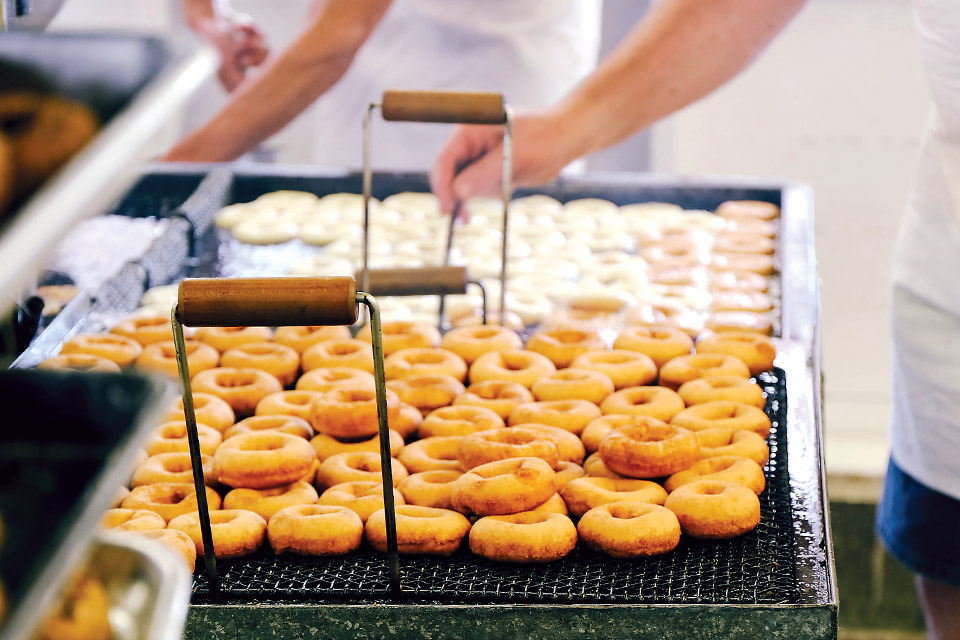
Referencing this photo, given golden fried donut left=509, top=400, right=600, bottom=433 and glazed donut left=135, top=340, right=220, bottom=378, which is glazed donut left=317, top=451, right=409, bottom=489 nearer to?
golden fried donut left=509, top=400, right=600, bottom=433

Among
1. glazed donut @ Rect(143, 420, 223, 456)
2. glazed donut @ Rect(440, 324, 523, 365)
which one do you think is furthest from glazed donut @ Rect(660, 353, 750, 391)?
glazed donut @ Rect(143, 420, 223, 456)

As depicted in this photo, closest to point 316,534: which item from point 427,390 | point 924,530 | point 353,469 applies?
point 353,469

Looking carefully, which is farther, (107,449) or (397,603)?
(397,603)

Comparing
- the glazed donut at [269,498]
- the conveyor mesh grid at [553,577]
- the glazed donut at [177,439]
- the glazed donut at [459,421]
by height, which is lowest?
the conveyor mesh grid at [553,577]

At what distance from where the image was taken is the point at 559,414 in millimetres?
1577

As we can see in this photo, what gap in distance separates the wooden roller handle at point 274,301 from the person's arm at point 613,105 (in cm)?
142

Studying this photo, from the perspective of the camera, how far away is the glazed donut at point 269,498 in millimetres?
1355

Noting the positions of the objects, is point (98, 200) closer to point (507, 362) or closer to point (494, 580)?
point (494, 580)

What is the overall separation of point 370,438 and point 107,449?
1.07 metres

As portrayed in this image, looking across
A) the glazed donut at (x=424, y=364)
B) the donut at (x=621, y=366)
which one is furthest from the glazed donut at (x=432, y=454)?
the donut at (x=621, y=366)

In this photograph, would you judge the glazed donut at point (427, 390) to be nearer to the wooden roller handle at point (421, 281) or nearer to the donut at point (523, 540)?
the wooden roller handle at point (421, 281)

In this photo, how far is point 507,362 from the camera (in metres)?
1.83

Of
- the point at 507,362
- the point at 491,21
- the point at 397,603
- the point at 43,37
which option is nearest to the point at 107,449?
the point at 43,37

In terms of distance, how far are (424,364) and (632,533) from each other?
2.18 feet
